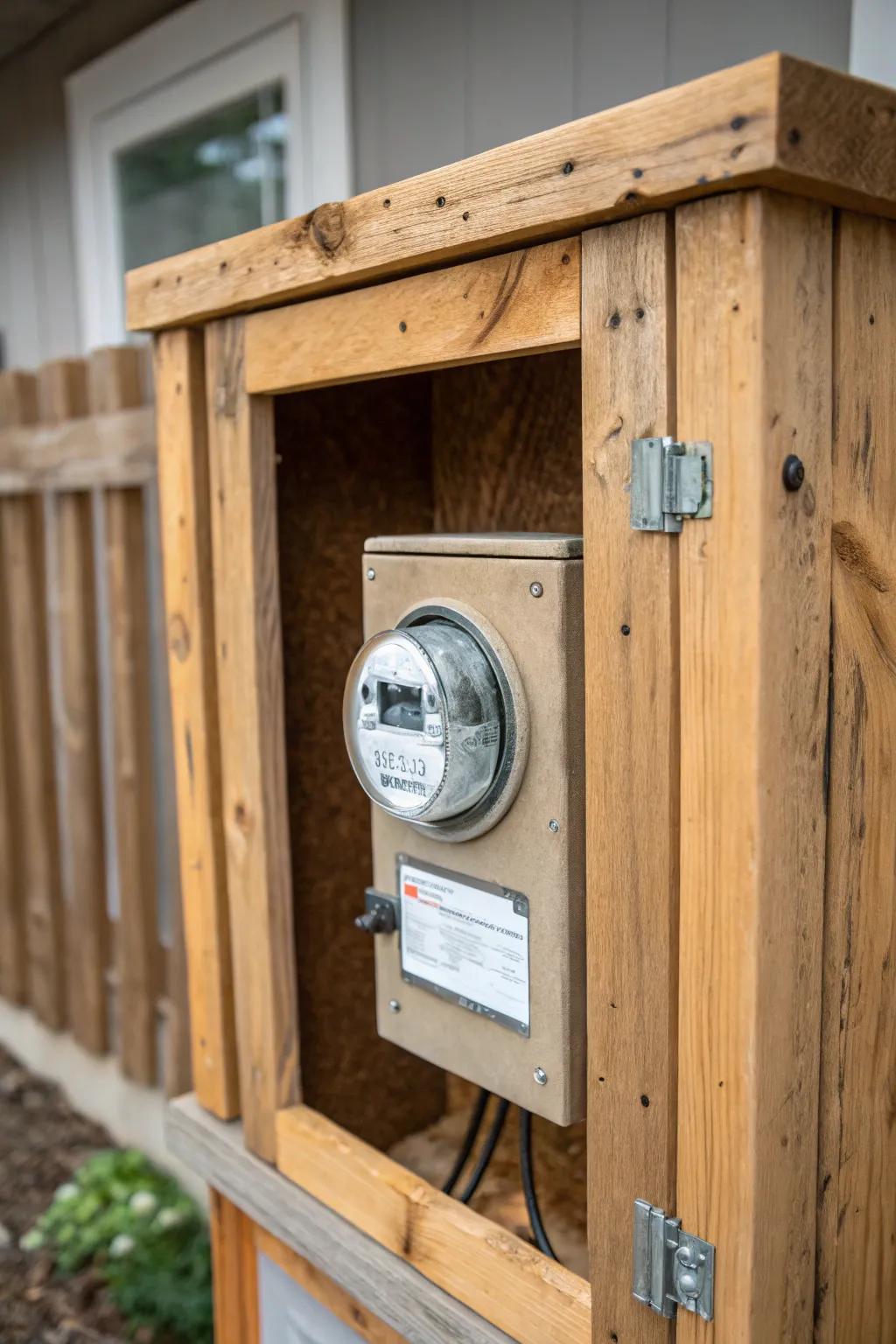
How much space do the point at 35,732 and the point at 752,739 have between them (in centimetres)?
258

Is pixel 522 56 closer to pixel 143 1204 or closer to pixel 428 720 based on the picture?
pixel 428 720

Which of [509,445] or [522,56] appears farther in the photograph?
[522,56]

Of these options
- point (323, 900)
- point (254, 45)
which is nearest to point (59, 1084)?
point (323, 900)

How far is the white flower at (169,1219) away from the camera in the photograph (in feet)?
8.22

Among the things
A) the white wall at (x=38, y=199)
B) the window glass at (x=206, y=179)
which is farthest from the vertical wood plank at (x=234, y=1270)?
the white wall at (x=38, y=199)

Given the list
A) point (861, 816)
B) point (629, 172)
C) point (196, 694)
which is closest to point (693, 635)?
point (861, 816)

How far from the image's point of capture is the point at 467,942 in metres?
1.20

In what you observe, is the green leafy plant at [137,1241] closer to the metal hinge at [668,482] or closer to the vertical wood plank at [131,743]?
the vertical wood plank at [131,743]

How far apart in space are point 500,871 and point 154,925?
174 centimetres

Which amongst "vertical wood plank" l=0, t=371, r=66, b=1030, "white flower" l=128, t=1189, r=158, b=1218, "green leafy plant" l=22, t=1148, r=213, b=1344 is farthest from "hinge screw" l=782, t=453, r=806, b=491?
"vertical wood plank" l=0, t=371, r=66, b=1030

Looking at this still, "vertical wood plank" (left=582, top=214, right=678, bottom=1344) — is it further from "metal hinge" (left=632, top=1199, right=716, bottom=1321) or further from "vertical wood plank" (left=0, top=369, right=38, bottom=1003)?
"vertical wood plank" (left=0, top=369, right=38, bottom=1003)

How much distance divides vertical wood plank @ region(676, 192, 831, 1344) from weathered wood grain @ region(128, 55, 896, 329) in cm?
4

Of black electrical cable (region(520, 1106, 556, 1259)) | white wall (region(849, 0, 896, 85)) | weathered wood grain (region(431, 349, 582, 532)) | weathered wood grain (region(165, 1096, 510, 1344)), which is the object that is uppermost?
white wall (region(849, 0, 896, 85))

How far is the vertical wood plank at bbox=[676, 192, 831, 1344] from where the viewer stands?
0.83 metres
